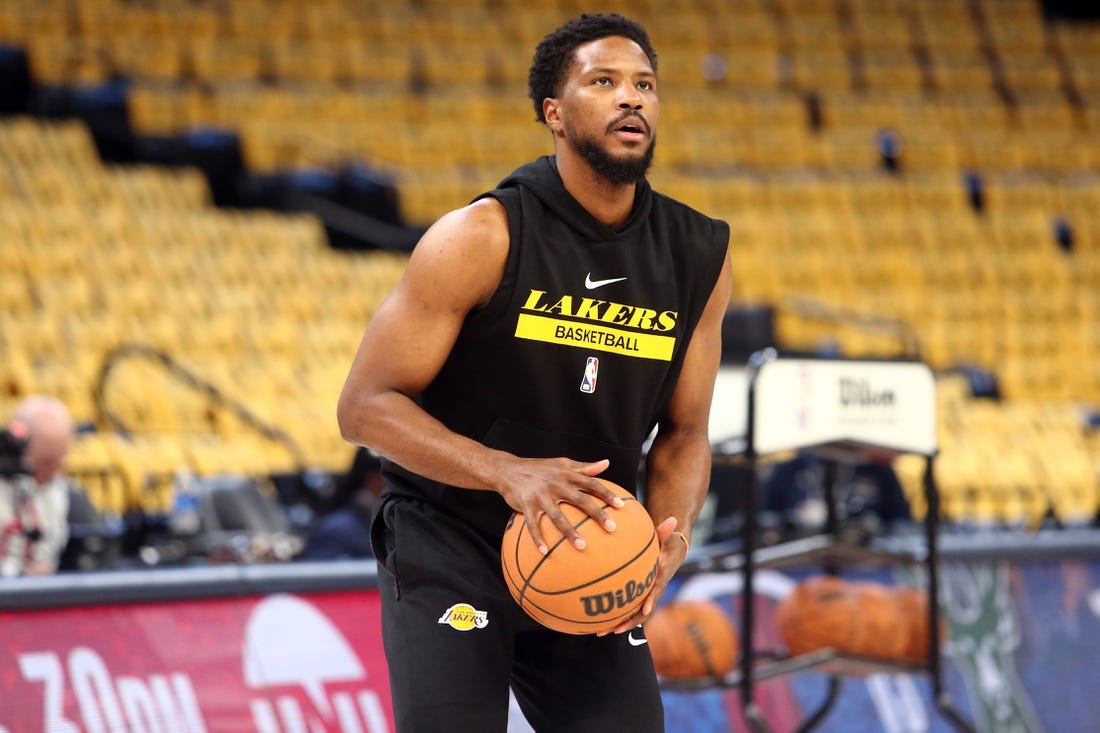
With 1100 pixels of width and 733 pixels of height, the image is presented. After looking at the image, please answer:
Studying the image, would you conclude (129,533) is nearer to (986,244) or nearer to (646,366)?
(646,366)

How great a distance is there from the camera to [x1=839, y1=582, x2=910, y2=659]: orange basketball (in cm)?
507

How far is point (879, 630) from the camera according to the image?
5.08 meters

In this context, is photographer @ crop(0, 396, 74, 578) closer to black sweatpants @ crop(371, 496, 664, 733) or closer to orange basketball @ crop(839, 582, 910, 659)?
orange basketball @ crop(839, 582, 910, 659)

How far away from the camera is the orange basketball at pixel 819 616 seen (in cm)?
505

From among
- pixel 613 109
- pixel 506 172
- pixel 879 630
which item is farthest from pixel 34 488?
pixel 506 172

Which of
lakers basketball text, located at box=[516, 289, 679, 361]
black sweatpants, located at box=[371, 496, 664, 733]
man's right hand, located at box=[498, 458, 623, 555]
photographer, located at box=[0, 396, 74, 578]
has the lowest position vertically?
photographer, located at box=[0, 396, 74, 578]

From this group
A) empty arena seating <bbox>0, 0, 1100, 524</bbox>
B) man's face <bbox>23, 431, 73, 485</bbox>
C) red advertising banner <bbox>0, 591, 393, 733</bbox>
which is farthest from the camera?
empty arena seating <bbox>0, 0, 1100, 524</bbox>

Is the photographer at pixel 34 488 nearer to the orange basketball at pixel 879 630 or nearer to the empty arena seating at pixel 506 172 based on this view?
the empty arena seating at pixel 506 172

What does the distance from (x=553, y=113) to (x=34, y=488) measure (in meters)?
4.53

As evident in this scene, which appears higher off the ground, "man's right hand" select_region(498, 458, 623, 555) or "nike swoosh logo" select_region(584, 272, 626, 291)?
"nike swoosh logo" select_region(584, 272, 626, 291)

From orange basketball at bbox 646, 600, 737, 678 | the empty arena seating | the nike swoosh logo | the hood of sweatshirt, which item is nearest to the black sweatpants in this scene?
the nike swoosh logo

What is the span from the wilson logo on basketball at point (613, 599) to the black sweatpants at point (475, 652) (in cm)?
24

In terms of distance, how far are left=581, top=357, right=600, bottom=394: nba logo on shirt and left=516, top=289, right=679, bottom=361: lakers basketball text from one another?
3 centimetres

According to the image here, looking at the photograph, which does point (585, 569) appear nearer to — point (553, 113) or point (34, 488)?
point (553, 113)
